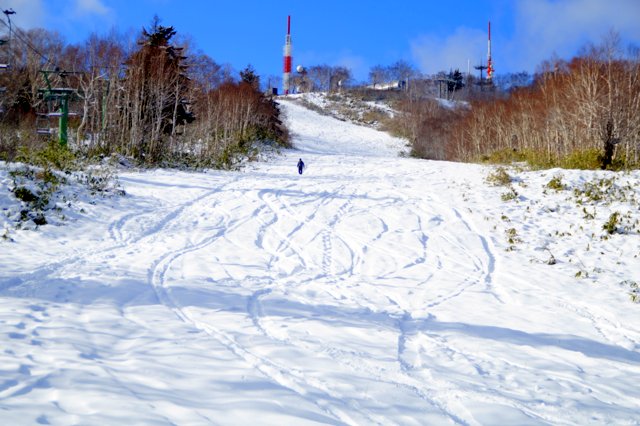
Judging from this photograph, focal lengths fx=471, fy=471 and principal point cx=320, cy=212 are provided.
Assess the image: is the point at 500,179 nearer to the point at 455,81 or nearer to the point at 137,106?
the point at 137,106

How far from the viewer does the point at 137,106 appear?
22.1 metres

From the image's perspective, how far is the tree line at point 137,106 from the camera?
22.0 m

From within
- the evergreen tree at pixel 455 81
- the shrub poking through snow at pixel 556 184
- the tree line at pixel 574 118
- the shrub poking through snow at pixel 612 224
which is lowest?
the shrub poking through snow at pixel 612 224

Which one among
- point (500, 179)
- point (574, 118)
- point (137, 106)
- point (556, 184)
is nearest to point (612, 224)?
point (556, 184)

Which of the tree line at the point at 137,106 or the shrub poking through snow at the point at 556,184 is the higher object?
the tree line at the point at 137,106

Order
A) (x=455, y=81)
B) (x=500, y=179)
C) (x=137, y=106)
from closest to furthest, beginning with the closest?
(x=500, y=179)
(x=137, y=106)
(x=455, y=81)

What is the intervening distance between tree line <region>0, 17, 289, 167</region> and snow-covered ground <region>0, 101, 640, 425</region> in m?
8.34

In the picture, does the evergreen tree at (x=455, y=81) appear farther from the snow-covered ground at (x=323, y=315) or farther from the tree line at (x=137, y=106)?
the snow-covered ground at (x=323, y=315)

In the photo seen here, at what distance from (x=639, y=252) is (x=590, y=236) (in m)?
1.15

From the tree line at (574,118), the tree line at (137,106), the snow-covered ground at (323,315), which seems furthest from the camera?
the tree line at (137,106)

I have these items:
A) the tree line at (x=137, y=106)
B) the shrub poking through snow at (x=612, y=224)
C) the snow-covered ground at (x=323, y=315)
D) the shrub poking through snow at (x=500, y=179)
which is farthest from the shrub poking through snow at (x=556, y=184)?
the tree line at (x=137, y=106)

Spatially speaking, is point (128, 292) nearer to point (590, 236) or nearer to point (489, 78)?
point (590, 236)

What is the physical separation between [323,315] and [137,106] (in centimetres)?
1933

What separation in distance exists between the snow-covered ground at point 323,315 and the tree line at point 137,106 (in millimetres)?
8341
